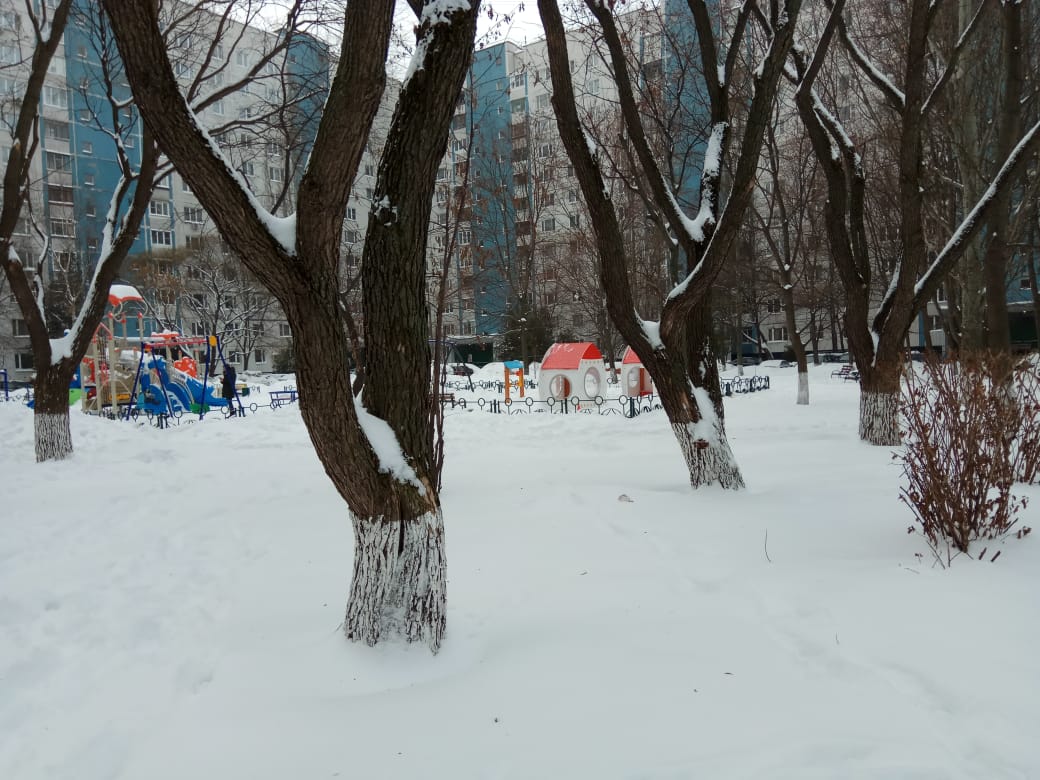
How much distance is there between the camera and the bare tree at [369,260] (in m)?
2.88

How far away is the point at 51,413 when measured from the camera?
32.4ft

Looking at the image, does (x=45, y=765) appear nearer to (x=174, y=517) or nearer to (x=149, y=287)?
(x=174, y=517)

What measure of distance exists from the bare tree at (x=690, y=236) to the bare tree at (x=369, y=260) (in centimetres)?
297

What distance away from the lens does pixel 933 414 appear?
424cm

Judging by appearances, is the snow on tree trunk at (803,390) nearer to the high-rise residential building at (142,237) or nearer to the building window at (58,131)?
the high-rise residential building at (142,237)

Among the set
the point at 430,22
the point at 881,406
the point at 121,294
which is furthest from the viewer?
the point at 121,294

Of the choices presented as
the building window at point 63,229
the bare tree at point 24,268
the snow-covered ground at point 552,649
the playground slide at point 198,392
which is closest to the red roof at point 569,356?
the playground slide at point 198,392

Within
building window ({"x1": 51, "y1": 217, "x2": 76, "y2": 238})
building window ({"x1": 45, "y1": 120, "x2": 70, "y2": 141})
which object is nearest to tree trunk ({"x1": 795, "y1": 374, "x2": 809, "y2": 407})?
building window ({"x1": 51, "y1": 217, "x2": 76, "y2": 238})

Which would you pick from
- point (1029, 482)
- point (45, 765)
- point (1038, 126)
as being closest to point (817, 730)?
point (45, 765)

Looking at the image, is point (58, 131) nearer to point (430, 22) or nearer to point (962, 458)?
point (430, 22)

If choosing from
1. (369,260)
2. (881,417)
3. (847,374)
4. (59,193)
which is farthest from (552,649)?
(59,193)

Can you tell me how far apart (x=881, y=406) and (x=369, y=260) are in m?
7.90

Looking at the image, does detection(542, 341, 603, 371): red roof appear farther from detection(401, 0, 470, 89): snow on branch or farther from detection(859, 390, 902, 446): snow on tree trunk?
detection(401, 0, 470, 89): snow on branch

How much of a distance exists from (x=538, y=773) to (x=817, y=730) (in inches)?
39.3
